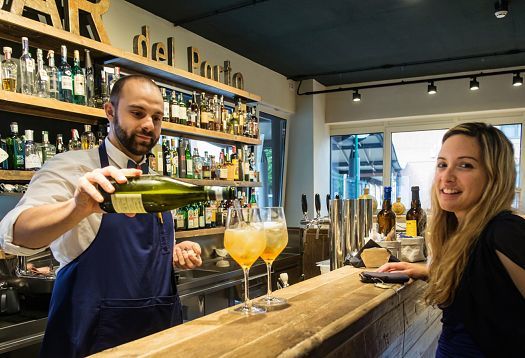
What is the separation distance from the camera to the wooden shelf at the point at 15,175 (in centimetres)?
210

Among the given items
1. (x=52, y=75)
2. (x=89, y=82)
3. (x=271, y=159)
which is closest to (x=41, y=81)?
(x=52, y=75)

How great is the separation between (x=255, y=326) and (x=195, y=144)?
3128mm

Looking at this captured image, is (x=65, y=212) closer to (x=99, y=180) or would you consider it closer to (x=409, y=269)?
(x=99, y=180)

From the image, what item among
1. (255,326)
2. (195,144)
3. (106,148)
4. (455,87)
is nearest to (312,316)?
(255,326)

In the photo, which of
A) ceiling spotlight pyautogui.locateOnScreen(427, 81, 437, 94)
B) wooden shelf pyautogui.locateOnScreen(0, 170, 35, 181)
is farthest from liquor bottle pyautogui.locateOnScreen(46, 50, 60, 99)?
ceiling spotlight pyautogui.locateOnScreen(427, 81, 437, 94)

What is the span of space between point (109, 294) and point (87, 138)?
1.56 metres

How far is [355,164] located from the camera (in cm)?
664

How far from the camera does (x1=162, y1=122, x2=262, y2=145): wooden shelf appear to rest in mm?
3139

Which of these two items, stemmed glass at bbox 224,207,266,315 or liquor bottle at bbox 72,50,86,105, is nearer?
stemmed glass at bbox 224,207,266,315

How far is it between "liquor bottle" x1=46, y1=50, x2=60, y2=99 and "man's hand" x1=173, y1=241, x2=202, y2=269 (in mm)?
1440

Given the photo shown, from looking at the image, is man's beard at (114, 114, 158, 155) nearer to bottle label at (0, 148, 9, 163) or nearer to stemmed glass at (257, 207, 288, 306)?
stemmed glass at (257, 207, 288, 306)

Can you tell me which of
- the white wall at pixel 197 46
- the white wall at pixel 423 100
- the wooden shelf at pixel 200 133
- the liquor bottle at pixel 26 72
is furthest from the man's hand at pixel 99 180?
the white wall at pixel 423 100

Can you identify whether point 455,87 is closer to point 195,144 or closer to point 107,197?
A: point 195,144

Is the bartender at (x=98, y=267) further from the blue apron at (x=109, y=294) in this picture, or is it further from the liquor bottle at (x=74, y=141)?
the liquor bottle at (x=74, y=141)
